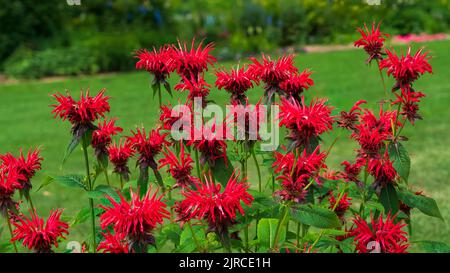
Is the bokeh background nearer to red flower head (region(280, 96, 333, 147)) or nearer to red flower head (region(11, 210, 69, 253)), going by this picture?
red flower head (region(280, 96, 333, 147))

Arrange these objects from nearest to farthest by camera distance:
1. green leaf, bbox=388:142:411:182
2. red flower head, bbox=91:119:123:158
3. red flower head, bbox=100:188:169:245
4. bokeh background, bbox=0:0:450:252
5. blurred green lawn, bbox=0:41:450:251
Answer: red flower head, bbox=100:188:169:245, green leaf, bbox=388:142:411:182, red flower head, bbox=91:119:123:158, blurred green lawn, bbox=0:41:450:251, bokeh background, bbox=0:0:450:252

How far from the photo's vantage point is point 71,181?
76.2 inches

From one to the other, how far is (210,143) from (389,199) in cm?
56

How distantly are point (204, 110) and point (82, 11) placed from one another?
11.7m

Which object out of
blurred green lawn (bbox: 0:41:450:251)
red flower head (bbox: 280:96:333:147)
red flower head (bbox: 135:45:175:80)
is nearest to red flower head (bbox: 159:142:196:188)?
red flower head (bbox: 280:96:333:147)

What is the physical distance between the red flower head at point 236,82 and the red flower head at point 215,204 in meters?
0.41

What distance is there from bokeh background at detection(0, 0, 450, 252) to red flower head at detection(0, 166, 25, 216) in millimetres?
3794

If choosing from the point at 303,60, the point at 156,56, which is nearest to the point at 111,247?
the point at 156,56

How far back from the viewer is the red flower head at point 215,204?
149 cm

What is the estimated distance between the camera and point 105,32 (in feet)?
41.4

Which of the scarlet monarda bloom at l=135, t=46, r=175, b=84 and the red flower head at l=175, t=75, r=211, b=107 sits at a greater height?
the scarlet monarda bloom at l=135, t=46, r=175, b=84

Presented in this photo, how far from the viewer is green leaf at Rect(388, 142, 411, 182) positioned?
1794 mm

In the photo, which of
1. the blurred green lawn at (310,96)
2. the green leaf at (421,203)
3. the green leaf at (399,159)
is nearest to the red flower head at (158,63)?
the green leaf at (399,159)

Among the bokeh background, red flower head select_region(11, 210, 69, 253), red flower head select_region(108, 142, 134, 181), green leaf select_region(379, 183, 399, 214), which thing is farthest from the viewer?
→ the bokeh background
